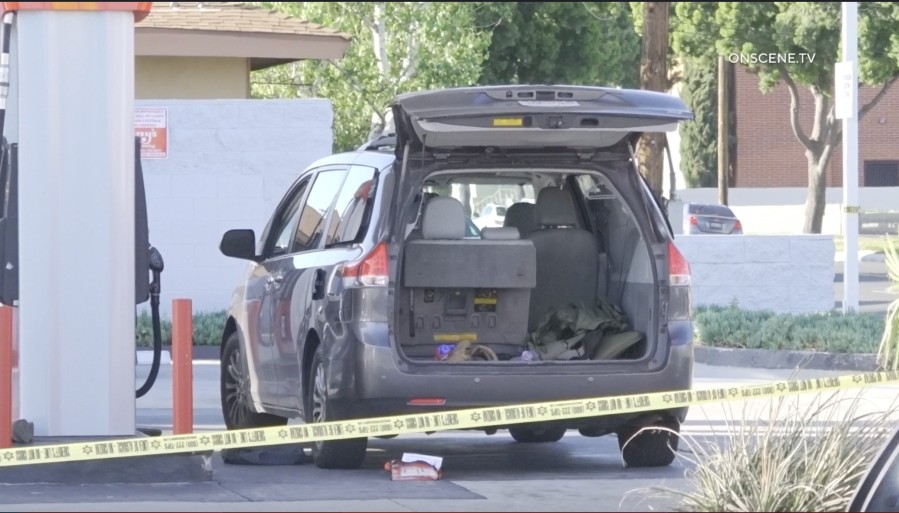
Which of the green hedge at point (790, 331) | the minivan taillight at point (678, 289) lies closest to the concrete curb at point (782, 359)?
the green hedge at point (790, 331)

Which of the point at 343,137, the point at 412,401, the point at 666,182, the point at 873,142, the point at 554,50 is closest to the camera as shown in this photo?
the point at 412,401

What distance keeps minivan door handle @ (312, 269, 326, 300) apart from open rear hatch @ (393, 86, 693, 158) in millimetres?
823

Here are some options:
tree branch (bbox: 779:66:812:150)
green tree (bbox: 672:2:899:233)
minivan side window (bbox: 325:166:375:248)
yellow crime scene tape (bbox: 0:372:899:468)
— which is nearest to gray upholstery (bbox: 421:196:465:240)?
minivan side window (bbox: 325:166:375:248)

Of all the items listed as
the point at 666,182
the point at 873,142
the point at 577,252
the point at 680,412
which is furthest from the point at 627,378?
the point at 666,182

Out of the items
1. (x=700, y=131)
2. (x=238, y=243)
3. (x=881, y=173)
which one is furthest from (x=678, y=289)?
(x=700, y=131)

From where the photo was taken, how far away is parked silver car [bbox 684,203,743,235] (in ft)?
117

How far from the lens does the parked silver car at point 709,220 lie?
35.6m

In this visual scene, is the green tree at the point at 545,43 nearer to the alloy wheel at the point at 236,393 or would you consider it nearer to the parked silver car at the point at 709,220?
the parked silver car at the point at 709,220

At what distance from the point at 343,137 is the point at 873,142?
20.5 m

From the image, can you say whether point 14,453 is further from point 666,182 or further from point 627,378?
point 666,182

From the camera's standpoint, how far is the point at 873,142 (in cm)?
4391

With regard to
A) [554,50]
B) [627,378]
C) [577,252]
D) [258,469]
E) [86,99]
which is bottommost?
[258,469]

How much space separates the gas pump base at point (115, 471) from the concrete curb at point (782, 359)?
21.9 feet

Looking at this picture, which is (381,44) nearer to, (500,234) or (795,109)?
(795,109)
